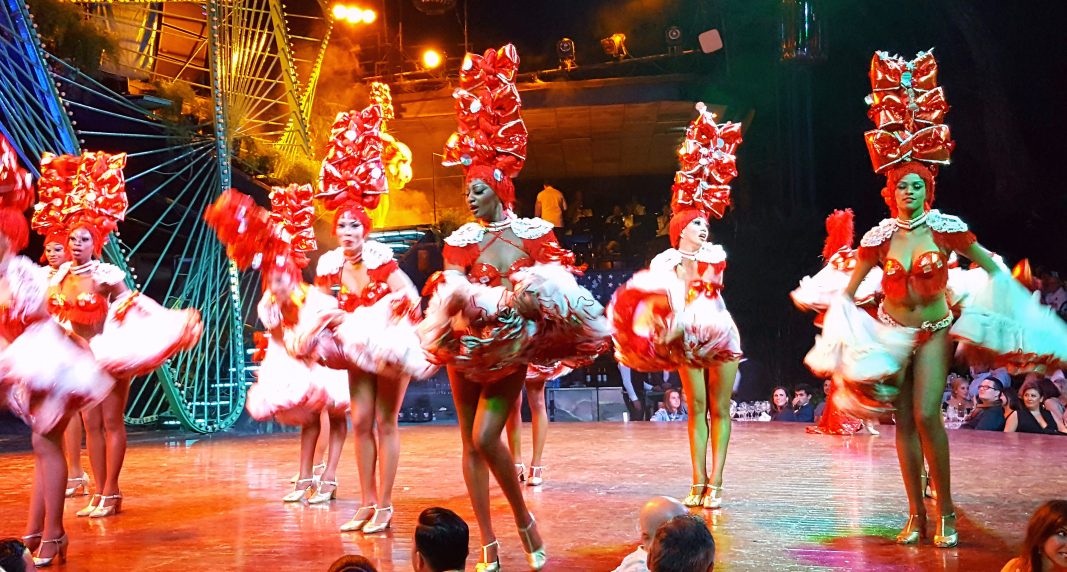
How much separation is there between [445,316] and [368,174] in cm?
163

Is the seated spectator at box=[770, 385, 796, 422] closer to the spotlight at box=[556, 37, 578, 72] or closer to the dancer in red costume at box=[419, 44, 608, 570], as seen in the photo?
the spotlight at box=[556, 37, 578, 72]

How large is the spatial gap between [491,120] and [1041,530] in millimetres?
2626

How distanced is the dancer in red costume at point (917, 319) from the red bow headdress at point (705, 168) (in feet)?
3.79

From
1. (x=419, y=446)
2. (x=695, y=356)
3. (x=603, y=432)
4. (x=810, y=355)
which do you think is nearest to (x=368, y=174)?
(x=695, y=356)

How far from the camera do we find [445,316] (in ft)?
11.9

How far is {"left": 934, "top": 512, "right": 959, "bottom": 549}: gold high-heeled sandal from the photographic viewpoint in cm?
400

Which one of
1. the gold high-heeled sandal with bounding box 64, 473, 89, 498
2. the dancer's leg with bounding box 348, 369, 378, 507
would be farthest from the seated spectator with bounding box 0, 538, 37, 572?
the gold high-heeled sandal with bounding box 64, 473, 89, 498

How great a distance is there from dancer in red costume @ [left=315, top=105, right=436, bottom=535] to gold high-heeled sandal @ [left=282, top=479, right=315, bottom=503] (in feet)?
2.77

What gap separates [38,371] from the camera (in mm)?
3836

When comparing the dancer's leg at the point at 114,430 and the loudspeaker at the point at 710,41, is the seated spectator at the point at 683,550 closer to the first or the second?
the dancer's leg at the point at 114,430

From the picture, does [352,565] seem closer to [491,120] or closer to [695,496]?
[491,120]

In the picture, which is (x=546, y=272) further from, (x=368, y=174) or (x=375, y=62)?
(x=375, y=62)

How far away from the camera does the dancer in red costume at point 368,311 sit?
462cm

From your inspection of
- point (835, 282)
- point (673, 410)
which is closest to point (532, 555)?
point (835, 282)
